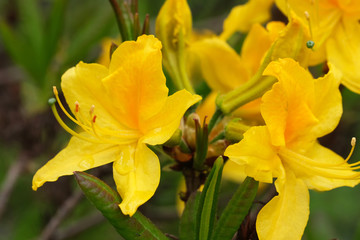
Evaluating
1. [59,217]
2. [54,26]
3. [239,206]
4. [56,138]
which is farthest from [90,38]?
[239,206]

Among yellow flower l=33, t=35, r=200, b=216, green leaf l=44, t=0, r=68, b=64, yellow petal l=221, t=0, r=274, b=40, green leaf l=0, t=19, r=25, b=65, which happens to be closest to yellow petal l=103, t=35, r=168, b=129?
yellow flower l=33, t=35, r=200, b=216

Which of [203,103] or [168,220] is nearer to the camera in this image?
[203,103]

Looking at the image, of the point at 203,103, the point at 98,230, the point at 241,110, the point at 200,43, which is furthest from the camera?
the point at 98,230

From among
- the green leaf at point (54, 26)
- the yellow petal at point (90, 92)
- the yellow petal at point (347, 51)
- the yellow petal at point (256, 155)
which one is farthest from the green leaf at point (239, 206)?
the green leaf at point (54, 26)

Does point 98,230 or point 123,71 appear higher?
point 123,71

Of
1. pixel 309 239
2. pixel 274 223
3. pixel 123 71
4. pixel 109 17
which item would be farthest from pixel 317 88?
pixel 109 17

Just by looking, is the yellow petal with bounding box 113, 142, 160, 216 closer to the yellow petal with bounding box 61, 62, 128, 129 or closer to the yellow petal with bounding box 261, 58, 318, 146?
the yellow petal with bounding box 61, 62, 128, 129

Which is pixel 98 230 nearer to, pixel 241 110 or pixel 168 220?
pixel 168 220
